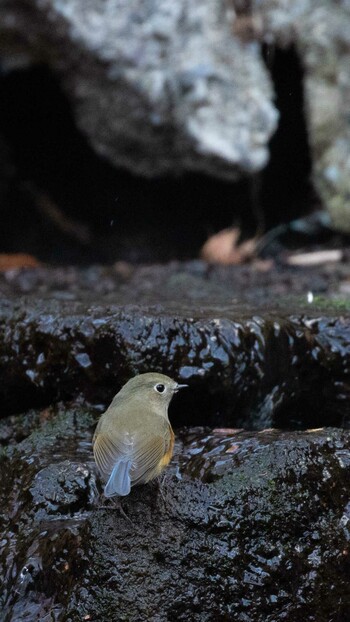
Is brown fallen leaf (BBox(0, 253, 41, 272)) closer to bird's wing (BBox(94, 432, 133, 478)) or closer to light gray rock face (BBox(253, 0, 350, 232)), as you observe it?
light gray rock face (BBox(253, 0, 350, 232))

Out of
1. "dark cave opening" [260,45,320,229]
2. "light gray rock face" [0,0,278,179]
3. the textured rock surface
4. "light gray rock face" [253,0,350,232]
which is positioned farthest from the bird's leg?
"dark cave opening" [260,45,320,229]

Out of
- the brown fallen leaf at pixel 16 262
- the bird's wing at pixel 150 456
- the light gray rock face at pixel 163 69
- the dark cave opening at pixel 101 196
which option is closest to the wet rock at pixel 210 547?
the bird's wing at pixel 150 456

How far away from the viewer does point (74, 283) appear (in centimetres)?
512

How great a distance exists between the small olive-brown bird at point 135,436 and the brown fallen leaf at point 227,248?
9.74 ft

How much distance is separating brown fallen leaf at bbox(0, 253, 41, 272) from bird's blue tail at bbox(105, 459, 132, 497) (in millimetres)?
3260

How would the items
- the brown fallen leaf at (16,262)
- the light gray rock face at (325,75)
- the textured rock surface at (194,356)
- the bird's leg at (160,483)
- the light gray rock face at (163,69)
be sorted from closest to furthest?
the bird's leg at (160,483) < the textured rock surface at (194,356) < the light gray rock face at (163,69) < the light gray rock face at (325,75) < the brown fallen leaf at (16,262)

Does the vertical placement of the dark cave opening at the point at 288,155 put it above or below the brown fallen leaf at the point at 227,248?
above

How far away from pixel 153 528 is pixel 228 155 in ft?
10.7

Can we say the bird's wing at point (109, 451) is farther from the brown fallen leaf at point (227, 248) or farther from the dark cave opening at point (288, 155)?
the dark cave opening at point (288, 155)

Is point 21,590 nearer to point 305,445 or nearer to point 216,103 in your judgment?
point 305,445

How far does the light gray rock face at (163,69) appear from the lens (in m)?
5.15

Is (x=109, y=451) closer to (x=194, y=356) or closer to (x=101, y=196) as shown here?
(x=194, y=356)

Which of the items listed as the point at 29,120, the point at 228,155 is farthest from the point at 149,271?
the point at 29,120

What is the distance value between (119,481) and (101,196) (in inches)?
170
